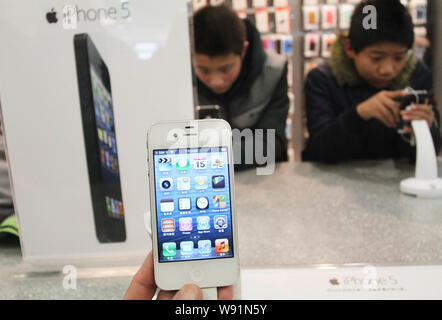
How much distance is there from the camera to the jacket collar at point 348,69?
0.62 metres

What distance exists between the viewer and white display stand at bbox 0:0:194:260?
38 cm

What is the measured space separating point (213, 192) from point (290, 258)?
6.5 inches

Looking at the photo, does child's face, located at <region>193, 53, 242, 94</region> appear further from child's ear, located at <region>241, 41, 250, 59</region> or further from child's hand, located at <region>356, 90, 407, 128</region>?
child's hand, located at <region>356, 90, 407, 128</region>

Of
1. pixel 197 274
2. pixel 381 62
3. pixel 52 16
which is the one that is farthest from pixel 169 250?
pixel 381 62

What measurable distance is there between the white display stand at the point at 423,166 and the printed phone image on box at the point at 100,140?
46 centimetres

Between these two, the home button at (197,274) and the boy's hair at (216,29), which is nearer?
the home button at (197,274)

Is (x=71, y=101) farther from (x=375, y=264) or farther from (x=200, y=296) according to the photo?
(x=375, y=264)

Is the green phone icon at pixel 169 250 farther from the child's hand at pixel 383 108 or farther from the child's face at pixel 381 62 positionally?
the child's hand at pixel 383 108

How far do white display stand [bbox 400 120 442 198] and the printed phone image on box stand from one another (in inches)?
18.0

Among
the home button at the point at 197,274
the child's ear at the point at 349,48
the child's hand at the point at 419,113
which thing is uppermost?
the child's ear at the point at 349,48

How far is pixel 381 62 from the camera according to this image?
1.74 feet

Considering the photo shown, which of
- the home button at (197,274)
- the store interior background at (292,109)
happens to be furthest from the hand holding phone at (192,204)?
the store interior background at (292,109)

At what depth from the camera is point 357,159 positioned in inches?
34.0

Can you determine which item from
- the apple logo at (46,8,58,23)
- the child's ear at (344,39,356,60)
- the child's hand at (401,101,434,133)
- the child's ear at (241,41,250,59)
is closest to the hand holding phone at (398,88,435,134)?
the child's hand at (401,101,434,133)
